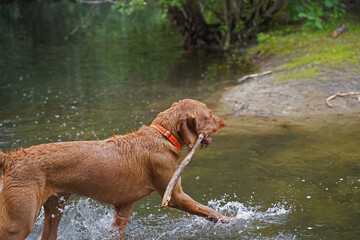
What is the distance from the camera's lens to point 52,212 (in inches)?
201

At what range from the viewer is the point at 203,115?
520cm

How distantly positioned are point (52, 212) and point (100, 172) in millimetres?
774

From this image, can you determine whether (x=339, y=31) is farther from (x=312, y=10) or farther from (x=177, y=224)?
(x=177, y=224)

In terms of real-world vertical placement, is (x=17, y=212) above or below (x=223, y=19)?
above

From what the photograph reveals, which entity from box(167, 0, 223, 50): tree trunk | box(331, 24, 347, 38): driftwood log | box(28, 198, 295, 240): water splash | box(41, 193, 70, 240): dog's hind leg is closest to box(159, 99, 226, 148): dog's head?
box(28, 198, 295, 240): water splash

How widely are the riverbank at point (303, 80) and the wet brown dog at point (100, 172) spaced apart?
4774 millimetres

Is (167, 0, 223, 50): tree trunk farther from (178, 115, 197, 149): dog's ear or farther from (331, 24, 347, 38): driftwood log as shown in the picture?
(178, 115, 197, 149): dog's ear

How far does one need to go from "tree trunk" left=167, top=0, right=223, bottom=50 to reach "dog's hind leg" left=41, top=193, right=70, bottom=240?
12.9 metres

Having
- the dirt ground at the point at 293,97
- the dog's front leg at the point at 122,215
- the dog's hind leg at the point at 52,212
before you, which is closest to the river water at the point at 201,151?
the dog's front leg at the point at 122,215

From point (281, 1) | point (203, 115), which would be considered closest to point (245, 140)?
point (203, 115)

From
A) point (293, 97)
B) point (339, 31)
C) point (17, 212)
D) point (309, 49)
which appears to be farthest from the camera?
point (339, 31)

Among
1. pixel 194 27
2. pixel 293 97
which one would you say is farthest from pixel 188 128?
pixel 194 27

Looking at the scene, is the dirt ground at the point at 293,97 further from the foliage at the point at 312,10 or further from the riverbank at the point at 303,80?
the foliage at the point at 312,10

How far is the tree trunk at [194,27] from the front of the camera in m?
17.5
